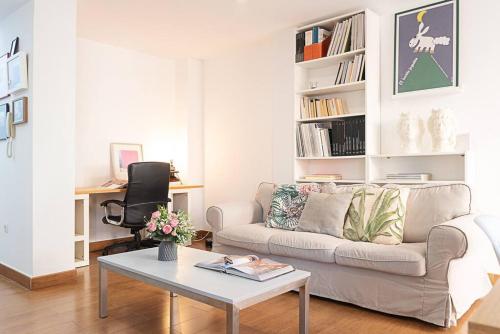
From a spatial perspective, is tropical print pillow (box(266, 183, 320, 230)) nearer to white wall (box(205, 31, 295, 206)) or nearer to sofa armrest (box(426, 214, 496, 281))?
white wall (box(205, 31, 295, 206))

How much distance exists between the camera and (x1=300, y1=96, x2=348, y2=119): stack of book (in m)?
3.97

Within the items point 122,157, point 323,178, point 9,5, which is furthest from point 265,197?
point 9,5

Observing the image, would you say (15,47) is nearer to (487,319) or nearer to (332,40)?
(332,40)

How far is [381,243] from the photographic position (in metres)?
2.82

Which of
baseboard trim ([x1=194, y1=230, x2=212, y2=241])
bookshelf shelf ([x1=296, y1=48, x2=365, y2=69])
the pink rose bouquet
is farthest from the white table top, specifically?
baseboard trim ([x1=194, y1=230, x2=212, y2=241])

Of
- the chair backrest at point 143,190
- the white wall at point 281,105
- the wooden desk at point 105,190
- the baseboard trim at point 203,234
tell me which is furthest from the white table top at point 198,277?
the baseboard trim at point 203,234

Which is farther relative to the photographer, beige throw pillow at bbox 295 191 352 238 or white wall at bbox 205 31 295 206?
white wall at bbox 205 31 295 206

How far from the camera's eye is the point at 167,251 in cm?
246

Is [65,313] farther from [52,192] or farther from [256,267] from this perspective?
[256,267]

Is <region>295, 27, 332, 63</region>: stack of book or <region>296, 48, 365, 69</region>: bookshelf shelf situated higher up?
Result: <region>295, 27, 332, 63</region>: stack of book

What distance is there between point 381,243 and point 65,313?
2.23 meters

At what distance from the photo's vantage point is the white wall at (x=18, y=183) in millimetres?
3270

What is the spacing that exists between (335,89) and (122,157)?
270cm

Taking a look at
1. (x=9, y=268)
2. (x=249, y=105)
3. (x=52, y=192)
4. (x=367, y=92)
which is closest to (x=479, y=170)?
(x=367, y=92)
